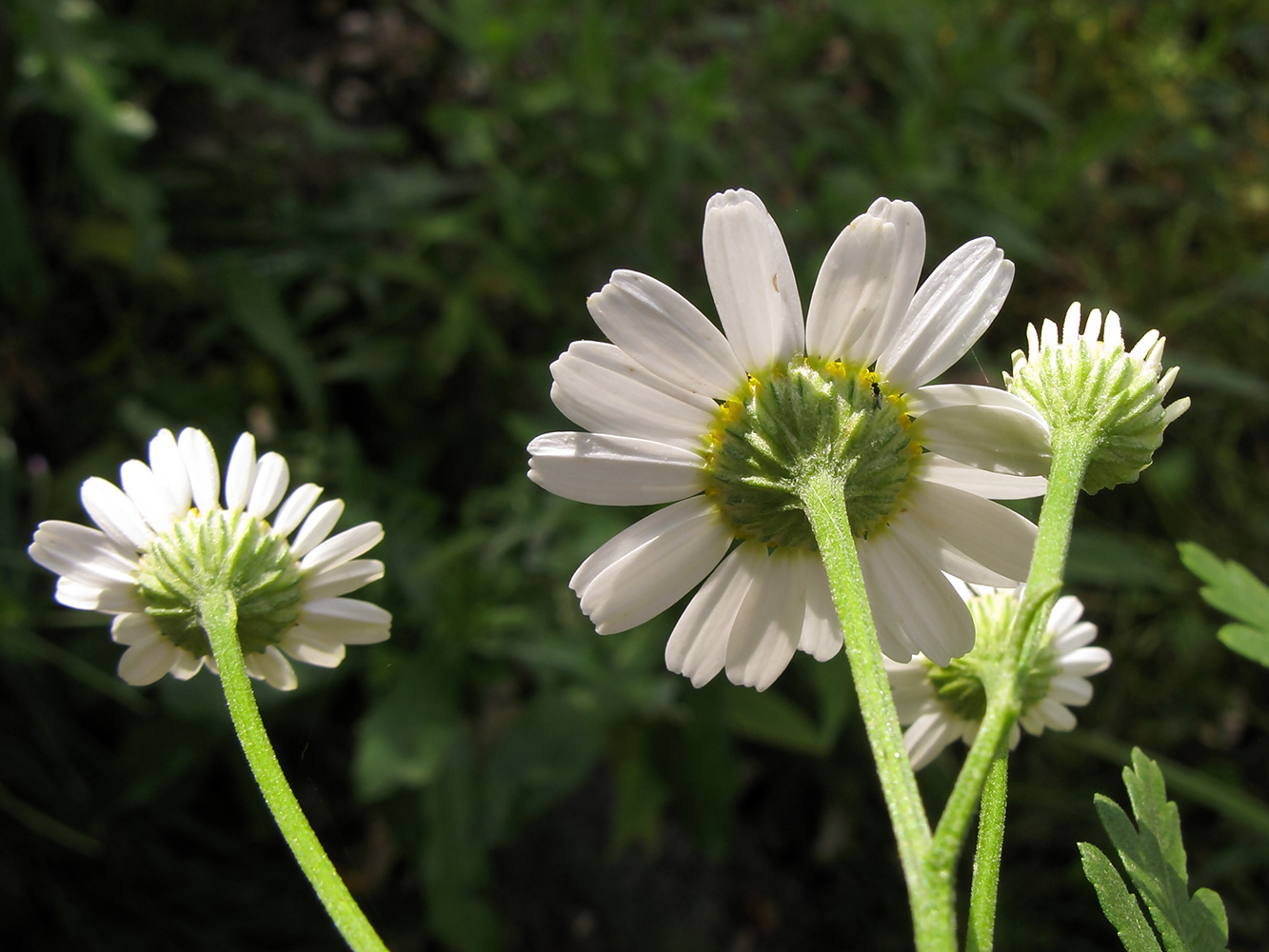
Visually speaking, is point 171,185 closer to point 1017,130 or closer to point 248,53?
point 248,53

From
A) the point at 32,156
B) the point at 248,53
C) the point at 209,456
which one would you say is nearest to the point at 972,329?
the point at 209,456

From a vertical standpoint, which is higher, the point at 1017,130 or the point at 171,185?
the point at 1017,130

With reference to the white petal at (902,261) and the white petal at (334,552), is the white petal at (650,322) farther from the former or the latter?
the white petal at (334,552)

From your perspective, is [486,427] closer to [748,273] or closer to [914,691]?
[914,691]

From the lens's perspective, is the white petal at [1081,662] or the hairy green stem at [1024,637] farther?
the white petal at [1081,662]

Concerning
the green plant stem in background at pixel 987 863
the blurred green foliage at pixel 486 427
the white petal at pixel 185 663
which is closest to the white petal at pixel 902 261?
the green plant stem in background at pixel 987 863
